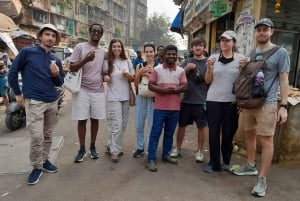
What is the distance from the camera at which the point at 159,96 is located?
4016 millimetres

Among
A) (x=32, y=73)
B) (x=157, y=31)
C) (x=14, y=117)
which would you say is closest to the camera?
(x=32, y=73)

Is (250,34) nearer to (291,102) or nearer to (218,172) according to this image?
(291,102)

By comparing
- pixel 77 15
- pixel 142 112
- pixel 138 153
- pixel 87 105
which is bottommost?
pixel 138 153

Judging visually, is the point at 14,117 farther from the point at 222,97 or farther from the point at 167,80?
the point at 222,97

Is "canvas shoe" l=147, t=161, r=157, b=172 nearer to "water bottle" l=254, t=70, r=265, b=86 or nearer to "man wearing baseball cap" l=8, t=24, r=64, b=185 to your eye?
"man wearing baseball cap" l=8, t=24, r=64, b=185

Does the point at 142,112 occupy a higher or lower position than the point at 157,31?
lower

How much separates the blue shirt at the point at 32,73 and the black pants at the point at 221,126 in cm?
218

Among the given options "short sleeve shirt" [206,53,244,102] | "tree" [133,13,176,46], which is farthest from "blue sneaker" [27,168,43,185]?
"tree" [133,13,176,46]

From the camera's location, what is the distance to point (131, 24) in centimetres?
7506

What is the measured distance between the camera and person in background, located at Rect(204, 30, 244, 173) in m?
3.67

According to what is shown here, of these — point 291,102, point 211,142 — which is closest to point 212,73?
point 211,142

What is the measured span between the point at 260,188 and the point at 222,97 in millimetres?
1204

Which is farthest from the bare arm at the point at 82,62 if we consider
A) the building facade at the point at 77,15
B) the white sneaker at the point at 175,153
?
the building facade at the point at 77,15

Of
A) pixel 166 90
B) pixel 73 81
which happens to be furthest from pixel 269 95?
pixel 73 81
